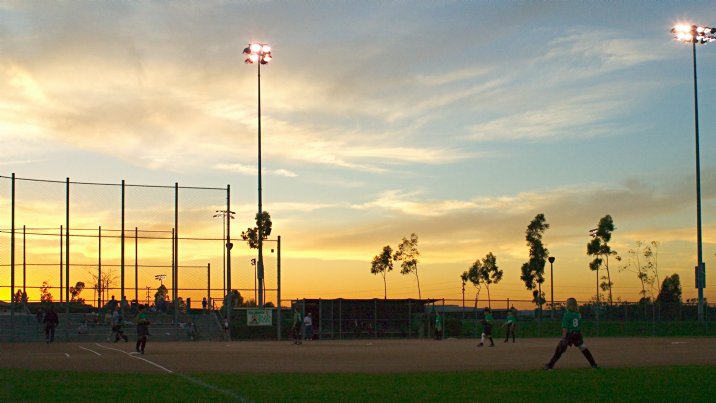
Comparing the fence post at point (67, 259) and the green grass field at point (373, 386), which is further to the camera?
the fence post at point (67, 259)

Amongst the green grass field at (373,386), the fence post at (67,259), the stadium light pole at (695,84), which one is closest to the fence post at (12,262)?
the fence post at (67,259)

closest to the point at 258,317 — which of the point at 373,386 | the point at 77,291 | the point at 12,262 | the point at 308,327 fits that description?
the point at 308,327

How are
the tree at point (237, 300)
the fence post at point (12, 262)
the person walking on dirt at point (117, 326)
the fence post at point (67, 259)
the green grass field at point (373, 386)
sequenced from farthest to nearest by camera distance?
the tree at point (237, 300) < the fence post at point (67, 259) < the fence post at point (12, 262) < the person walking on dirt at point (117, 326) < the green grass field at point (373, 386)

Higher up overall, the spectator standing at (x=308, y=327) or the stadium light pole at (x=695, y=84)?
the stadium light pole at (x=695, y=84)

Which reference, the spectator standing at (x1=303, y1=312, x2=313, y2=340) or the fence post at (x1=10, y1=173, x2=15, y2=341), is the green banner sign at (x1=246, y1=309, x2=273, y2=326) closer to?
the spectator standing at (x1=303, y1=312, x2=313, y2=340)

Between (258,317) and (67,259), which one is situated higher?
(67,259)

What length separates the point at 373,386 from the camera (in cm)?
1695

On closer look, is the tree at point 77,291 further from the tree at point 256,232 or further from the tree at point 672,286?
the tree at point 672,286

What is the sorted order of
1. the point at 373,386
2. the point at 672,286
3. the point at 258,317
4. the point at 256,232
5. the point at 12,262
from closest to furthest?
the point at 373,386 < the point at 12,262 < the point at 258,317 < the point at 256,232 < the point at 672,286

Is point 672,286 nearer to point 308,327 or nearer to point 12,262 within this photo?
point 308,327

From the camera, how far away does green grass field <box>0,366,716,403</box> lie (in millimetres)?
14633

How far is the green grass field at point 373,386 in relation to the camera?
48.0 feet

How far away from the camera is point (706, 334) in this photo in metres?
57.4

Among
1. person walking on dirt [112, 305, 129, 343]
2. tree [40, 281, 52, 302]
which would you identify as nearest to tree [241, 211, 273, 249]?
tree [40, 281, 52, 302]
